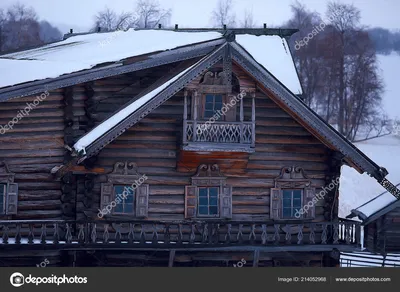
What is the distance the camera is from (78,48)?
2395 centimetres

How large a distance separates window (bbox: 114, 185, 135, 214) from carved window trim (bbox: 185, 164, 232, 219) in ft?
3.86

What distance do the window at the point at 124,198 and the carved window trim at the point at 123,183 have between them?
0.06m

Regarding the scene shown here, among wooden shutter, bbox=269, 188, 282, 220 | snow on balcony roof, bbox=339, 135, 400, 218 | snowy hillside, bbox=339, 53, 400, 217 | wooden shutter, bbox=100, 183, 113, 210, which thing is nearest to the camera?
wooden shutter, bbox=100, 183, 113, 210

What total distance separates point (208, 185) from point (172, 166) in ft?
2.83

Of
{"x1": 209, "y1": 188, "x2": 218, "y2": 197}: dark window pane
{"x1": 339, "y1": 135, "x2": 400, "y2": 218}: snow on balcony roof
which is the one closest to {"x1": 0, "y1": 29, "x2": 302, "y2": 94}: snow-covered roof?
{"x1": 209, "y1": 188, "x2": 218, "y2": 197}: dark window pane

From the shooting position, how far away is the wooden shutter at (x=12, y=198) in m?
19.0

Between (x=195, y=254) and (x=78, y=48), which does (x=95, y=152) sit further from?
(x=78, y=48)

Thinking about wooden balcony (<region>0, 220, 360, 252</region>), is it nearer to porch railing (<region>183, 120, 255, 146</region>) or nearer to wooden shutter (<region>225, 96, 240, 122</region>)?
porch railing (<region>183, 120, 255, 146</region>)

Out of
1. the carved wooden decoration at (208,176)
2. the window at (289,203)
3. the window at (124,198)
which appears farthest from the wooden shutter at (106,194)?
the window at (289,203)

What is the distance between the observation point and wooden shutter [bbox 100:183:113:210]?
63.4 feet

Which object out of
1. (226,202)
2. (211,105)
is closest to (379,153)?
(226,202)

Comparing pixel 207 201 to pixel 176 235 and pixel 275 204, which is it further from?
pixel 275 204

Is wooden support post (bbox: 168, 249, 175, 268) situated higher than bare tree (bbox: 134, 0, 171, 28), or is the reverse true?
bare tree (bbox: 134, 0, 171, 28)

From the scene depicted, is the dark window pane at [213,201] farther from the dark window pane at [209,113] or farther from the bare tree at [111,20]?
the bare tree at [111,20]
